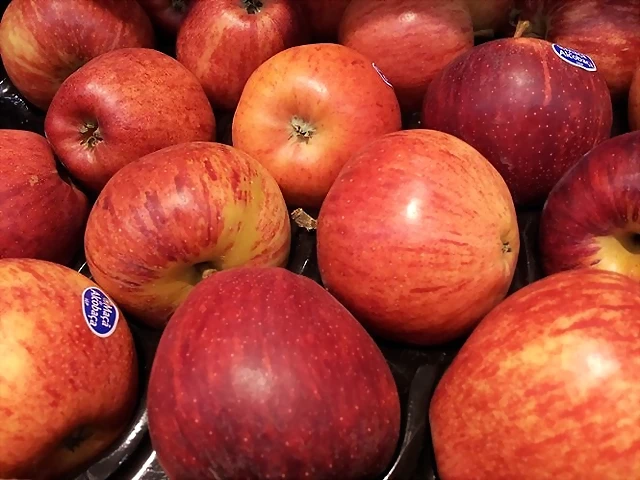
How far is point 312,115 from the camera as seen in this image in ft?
3.02

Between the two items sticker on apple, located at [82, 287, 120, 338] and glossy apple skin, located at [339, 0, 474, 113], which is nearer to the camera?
sticker on apple, located at [82, 287, 120, 338]

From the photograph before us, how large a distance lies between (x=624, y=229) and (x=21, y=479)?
0.78 metres

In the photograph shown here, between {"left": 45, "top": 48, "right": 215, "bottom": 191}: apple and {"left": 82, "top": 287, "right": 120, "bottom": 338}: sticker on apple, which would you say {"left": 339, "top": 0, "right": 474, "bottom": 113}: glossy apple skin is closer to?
{"left": 45, "top": 48, "right": 215, "bottom": 191}: apple

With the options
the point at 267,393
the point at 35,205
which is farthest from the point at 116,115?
the point at 267,393

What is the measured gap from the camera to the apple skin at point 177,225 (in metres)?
0.76

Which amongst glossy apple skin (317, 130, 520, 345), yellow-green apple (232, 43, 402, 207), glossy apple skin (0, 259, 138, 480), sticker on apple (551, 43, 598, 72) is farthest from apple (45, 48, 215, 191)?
sticker on apple (551, 43, 598, 72)

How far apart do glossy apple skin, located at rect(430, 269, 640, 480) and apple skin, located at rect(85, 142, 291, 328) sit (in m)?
0.32

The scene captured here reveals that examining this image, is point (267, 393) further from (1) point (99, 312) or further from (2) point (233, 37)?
(2) point (233, 37)

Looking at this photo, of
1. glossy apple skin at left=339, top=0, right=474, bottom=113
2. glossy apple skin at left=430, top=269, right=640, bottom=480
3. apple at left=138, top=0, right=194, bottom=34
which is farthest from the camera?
apple at left=138, top=0, right=194, bottom=34

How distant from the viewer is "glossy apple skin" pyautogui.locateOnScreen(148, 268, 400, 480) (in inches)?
23.1

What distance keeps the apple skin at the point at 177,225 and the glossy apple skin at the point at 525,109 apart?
303 millimetres

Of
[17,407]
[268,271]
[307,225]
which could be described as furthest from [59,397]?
[307,225]

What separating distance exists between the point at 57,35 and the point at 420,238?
714 mm

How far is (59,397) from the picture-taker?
69 centimetres
